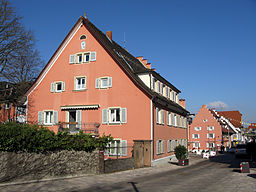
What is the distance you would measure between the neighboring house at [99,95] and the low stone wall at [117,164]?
3375 millimetres

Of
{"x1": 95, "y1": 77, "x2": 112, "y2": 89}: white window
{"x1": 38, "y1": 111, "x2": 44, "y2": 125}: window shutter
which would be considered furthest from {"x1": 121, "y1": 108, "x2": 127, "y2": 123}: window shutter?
{"x1": 38, "y1": 111, "x2": 44, "y2": 125}: window shutter

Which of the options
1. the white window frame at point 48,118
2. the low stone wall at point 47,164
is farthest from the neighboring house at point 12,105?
the low stone wall at point 47,164

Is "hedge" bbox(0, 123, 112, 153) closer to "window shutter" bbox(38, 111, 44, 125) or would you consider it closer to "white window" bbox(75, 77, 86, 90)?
"white window" bbox(75, 77, 86, 90)

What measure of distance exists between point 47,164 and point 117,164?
6.05 metres

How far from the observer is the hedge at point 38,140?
13.4m

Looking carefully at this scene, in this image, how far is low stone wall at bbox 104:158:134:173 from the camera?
18875 mm

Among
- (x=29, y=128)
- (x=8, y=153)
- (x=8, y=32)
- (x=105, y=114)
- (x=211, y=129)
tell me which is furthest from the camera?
(x=211, y=129)

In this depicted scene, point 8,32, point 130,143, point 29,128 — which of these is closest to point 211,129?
point 130,143

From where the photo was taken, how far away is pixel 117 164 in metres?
19.8

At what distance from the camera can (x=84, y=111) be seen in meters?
28.1

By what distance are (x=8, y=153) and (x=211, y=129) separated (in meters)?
62.9

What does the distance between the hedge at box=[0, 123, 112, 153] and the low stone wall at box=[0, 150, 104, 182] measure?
31 cm

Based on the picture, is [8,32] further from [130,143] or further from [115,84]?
[130,143]

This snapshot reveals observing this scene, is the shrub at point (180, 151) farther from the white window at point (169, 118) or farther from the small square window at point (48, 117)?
the small square window at point (48, 117)
